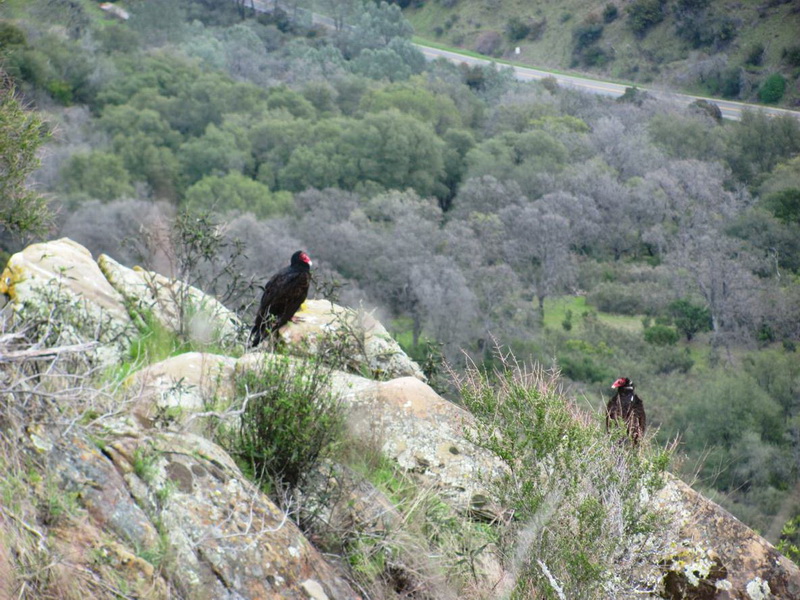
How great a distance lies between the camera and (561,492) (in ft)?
13.8

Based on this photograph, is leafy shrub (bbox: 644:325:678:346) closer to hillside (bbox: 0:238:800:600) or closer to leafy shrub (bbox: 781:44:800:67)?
hillside (bbox: 0:238:800:600)

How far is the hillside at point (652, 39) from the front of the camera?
1989 inches

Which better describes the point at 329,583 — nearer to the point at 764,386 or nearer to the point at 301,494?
the point at 301,494

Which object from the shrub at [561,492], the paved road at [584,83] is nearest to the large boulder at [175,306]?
the shrub at [561,492]

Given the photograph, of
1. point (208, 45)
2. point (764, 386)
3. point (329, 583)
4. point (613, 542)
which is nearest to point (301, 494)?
point (329, 583)

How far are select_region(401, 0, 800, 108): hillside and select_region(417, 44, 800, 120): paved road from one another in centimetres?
156

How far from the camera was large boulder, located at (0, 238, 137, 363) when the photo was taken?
6.69 m

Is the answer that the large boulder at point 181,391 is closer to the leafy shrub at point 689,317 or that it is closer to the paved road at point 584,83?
the leafy shrub at point 689,317

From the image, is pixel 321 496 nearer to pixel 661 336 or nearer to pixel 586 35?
pixel 661 336

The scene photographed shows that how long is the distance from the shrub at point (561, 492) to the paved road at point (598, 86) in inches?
1799

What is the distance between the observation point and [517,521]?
4.43m

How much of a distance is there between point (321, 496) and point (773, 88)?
168 ft

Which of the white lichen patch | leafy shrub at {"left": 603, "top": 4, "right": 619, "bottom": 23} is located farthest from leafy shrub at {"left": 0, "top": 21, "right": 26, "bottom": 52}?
leafy shrub at {"left": 603, "top": 4, "right": 619, "bottom": 23}

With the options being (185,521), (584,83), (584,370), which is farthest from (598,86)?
(185,521)
